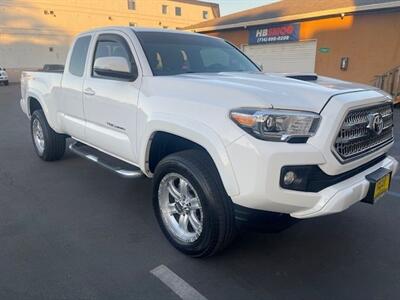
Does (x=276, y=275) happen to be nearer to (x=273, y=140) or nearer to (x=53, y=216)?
(x=273, y=140)

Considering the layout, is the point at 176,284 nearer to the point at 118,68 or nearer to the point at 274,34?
the point at 118,68

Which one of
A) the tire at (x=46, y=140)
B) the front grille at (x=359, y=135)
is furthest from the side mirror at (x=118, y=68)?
the tire at (x=46, y=140)

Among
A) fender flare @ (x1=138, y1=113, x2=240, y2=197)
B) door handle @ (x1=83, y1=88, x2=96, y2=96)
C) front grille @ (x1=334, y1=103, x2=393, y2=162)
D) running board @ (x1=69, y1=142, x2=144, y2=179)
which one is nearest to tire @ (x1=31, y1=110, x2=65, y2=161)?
running board @ (x1=69, y1=142, x2=144, y2=179)

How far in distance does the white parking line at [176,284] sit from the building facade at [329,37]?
12.2 m

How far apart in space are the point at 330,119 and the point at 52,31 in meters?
39.1

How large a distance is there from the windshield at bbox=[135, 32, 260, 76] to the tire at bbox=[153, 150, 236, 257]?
38.3 inches

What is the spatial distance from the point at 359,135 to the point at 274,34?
48.9 ft

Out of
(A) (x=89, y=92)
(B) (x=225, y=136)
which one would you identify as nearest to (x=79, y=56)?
(A) (x=89, y=92)

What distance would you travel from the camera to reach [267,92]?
2414 mm

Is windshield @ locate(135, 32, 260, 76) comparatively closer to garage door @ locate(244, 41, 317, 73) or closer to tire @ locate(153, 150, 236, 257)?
tire @ locate(153, 150, 236, 257)

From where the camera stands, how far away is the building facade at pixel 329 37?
512 inches

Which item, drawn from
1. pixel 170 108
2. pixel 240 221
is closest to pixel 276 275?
pixel 240 221

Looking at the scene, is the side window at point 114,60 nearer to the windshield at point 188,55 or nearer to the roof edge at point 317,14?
the windshield at point 188,55

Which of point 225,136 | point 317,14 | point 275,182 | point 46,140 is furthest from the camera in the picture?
point 317,14
